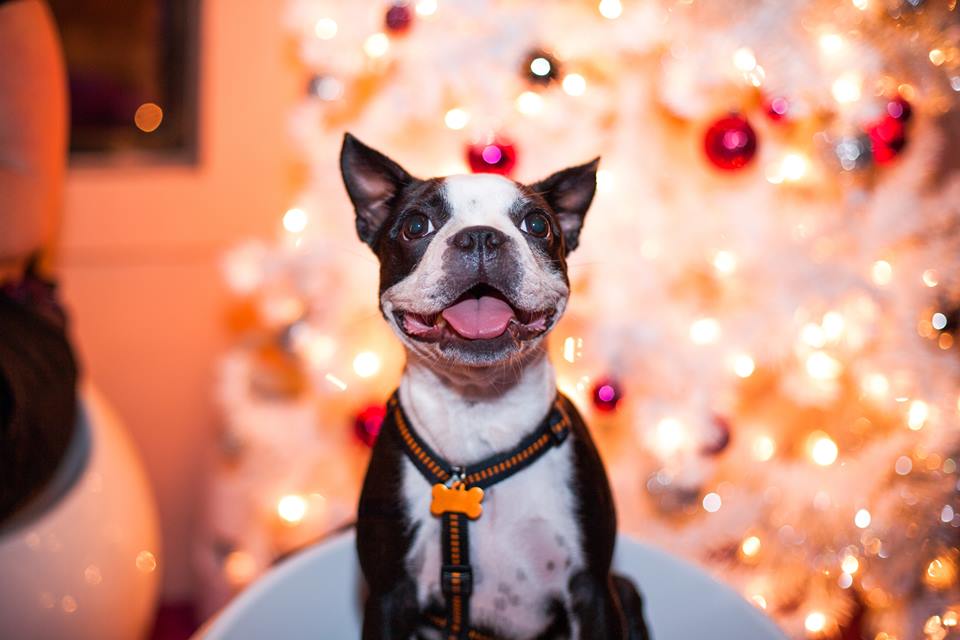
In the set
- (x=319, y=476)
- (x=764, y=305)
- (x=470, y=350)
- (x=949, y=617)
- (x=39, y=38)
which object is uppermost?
(x=39, y=38)

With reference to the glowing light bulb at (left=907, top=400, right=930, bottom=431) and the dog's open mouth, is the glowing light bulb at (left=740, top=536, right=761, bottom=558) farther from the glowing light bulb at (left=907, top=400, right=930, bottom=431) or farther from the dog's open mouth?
the dog's open mouth

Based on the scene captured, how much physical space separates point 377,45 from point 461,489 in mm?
1053

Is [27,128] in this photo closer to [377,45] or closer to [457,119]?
[377,45]

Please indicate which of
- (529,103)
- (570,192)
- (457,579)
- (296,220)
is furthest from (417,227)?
(296,220)

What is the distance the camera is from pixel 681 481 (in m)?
1.85

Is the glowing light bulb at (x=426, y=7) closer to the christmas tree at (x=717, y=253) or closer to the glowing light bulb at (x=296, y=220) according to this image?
the christmas tree at (x=717, y=253)

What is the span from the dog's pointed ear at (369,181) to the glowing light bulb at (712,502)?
116 centimetres

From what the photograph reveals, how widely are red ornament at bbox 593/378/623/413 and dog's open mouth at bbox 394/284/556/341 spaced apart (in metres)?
0.77

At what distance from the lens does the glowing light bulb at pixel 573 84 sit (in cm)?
160

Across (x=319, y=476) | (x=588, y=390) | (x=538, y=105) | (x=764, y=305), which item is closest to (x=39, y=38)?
(x=538, y=105)

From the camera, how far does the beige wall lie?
233 centimetres

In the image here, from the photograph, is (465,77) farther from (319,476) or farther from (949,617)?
(949,617)

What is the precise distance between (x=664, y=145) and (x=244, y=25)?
4.02ft

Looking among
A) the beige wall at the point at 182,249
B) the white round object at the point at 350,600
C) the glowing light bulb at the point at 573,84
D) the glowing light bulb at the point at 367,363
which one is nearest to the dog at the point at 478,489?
the white round object at the point at 350,600
